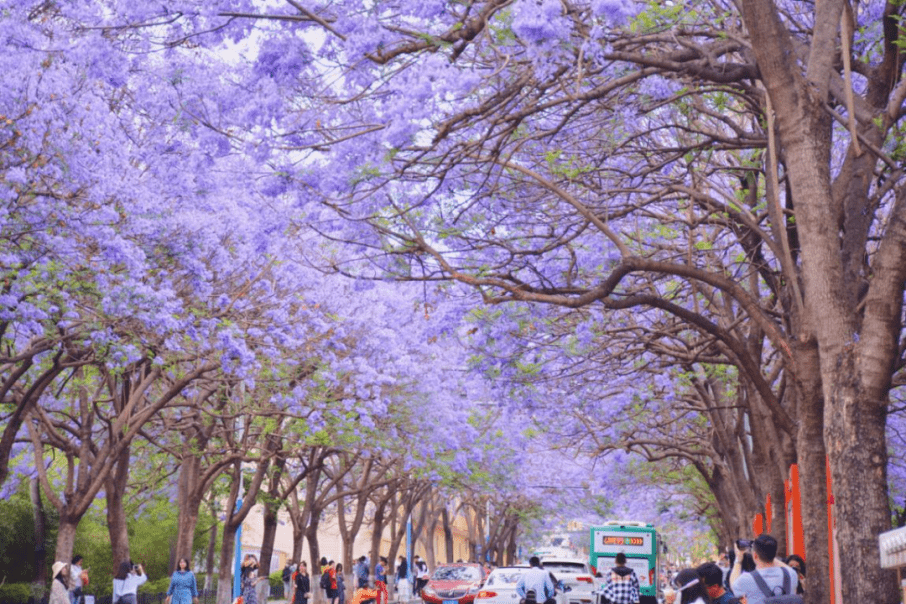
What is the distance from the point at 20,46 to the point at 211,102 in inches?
122

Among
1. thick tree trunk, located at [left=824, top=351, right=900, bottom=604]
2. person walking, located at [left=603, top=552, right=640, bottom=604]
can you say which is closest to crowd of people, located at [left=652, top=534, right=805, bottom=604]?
thick tree trunk, located at [left=824, top=351, right=900, bottom=604]

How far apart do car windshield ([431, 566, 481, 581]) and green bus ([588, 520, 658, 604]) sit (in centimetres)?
369

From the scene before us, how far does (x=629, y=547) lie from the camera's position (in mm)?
34312

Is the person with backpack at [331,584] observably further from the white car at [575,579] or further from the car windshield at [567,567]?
the white car at [575,579]

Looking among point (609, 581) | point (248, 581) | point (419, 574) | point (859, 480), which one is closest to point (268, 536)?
point (248, 581)

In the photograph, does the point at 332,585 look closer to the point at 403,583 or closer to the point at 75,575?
the point at 403,583

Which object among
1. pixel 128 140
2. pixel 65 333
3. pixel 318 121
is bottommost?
pixel 65 333

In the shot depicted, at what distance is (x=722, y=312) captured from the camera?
19.1 metres

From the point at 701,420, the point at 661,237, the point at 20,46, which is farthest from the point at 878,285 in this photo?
the point at 701,420

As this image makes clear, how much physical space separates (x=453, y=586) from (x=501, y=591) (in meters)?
6.48

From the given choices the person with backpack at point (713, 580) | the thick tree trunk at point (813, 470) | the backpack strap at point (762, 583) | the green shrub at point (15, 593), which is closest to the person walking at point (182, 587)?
the green shrub at point (15, 593)

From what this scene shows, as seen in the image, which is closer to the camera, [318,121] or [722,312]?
[318,121]

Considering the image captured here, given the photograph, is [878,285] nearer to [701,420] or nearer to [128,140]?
[128,140]

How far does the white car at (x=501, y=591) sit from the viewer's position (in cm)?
2425
